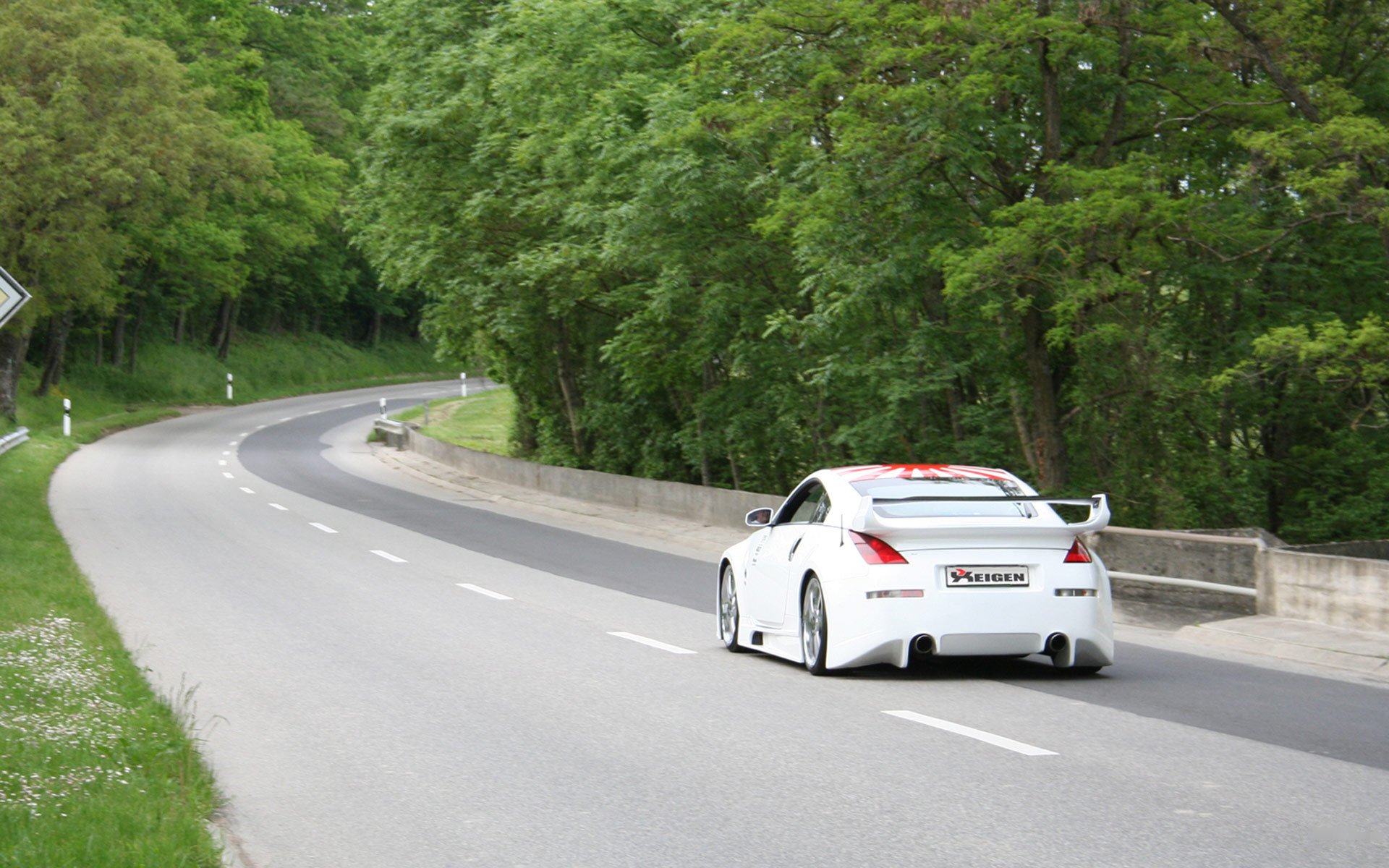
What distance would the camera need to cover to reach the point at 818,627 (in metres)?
10.8

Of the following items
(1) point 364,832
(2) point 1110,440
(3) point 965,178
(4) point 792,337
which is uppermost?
(3) point 965,178

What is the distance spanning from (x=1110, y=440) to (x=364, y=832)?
18.8 metres

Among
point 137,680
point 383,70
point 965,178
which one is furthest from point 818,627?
point 383,70

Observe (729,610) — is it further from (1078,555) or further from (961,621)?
(1078,555)

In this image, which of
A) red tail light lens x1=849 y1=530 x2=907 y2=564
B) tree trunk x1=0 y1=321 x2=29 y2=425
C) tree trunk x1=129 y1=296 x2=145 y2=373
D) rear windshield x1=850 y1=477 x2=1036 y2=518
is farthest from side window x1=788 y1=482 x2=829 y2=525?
tree trunk x1=129 y1=296 x2=145 y2=373

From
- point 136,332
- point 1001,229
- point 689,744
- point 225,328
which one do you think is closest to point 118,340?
point 136,332

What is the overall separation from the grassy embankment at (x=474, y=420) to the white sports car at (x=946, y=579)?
37297 millimetres

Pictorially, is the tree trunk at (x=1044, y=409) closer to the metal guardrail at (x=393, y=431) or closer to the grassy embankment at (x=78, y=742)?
the grassy embankment at (x=78, y=742)

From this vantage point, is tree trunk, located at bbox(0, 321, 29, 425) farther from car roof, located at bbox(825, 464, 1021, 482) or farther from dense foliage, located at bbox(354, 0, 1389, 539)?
car roof, located at bbox(825, 464, 1021, 482)

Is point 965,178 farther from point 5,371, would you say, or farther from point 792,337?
point 5,371

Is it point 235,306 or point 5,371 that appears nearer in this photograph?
point 5,371

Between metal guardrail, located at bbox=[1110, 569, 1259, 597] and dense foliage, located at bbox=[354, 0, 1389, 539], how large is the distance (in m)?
3.41

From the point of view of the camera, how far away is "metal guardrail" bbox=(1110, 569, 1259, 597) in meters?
13.7

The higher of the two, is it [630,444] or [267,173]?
[267,173]
